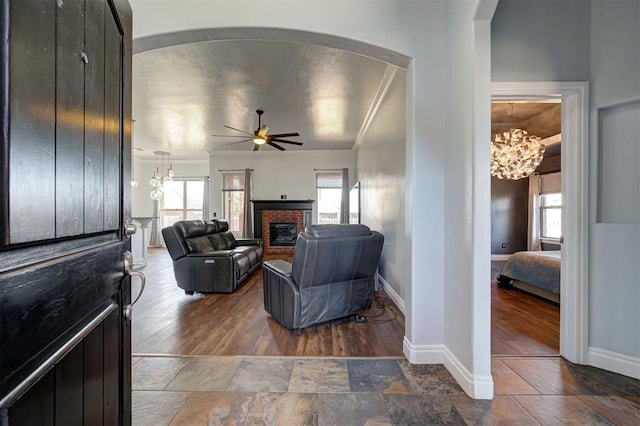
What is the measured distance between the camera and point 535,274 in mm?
3652

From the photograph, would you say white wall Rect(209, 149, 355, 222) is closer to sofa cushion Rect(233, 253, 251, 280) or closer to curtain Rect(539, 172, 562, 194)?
sofa cushion Rect(233, 253, 251, 280)

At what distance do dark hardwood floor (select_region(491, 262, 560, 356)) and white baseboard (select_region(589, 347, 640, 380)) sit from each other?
0.23 m

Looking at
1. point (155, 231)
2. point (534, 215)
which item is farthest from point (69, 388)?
point (155, 231)

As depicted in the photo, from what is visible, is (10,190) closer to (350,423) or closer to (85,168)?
(85,168)

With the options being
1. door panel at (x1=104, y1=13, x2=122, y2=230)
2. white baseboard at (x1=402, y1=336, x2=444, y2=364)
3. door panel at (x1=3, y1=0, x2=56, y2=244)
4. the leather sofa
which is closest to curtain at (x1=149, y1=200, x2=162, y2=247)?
the leather sofa

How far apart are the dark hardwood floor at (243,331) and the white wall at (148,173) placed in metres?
6.20

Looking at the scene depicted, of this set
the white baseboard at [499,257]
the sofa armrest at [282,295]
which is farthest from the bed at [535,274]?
the sofa armrest at [282,295]

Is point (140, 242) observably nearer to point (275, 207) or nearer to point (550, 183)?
point (275, 207)

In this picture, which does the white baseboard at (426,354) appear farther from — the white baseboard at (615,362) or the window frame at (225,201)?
the window frame at (225,201)

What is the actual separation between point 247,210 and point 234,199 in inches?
25.6

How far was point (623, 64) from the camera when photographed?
78.7 inches

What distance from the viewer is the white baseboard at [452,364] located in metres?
1.69

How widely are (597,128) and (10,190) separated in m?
3.05

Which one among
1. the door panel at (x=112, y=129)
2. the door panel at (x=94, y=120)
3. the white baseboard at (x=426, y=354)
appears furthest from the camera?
the white baseboard at (x=426, y=354)
